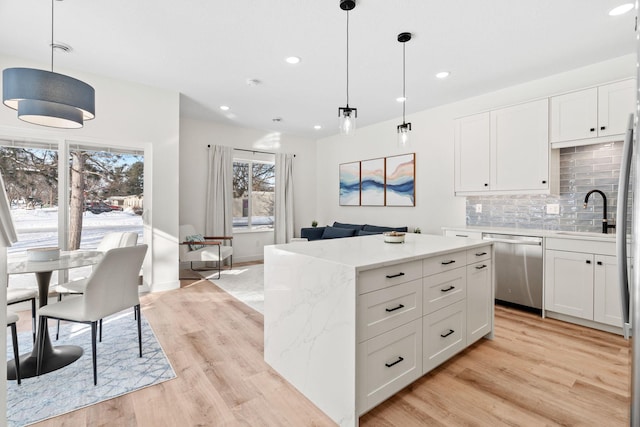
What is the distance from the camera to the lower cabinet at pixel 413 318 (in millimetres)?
1688

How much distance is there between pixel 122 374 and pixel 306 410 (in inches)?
53.7

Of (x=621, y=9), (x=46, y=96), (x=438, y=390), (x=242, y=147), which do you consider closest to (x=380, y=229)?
(x=242, y=147)

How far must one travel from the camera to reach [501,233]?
140 inches

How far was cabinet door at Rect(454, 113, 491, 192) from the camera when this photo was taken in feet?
13.0

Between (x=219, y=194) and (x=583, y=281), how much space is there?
5415mm

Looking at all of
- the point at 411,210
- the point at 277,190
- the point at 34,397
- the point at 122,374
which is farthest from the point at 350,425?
the point at 277,190

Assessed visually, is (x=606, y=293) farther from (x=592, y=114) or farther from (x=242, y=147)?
(x=242, y=147)

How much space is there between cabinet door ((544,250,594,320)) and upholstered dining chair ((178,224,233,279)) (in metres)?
4.37

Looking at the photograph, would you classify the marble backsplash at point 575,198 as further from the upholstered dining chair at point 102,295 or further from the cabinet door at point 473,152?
the upholstered dining chair at point 102,295

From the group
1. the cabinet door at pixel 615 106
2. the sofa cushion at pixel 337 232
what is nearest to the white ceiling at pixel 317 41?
the cabinet door at pixel 615 106

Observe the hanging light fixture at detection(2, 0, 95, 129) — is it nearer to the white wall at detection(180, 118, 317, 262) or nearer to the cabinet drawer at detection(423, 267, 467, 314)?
the cabinet drawer at detection(423, 267, 467, 314)

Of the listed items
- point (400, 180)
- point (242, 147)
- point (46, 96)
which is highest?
point (242, 147)

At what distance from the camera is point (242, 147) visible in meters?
6.31

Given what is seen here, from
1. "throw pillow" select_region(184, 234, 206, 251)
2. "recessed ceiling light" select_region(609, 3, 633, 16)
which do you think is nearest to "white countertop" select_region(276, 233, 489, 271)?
"recessed ceiling light" select_region(609, 3, 633, 16)
